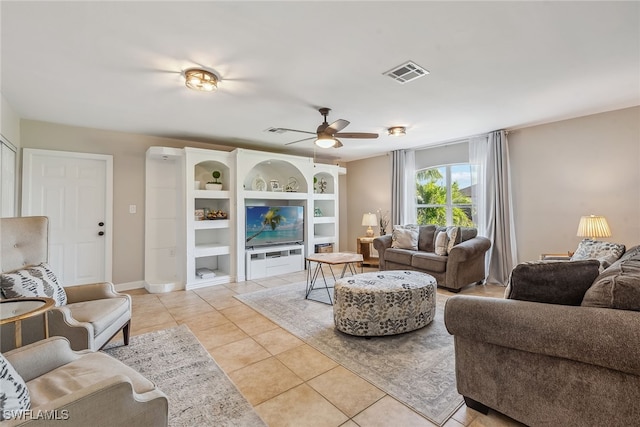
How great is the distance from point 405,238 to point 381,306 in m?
2.53

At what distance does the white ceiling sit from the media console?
2.37 meters

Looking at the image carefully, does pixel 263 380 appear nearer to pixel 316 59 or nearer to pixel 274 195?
pixel 316 59

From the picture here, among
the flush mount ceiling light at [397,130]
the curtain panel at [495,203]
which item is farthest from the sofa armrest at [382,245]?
the flush mount ceiling light at [397,130]

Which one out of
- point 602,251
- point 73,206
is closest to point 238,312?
point 73,206

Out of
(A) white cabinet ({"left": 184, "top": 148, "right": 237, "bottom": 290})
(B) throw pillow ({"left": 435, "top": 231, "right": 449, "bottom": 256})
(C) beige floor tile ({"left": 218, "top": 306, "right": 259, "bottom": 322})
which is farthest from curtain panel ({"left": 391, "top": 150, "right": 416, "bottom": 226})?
(C) beige floor tile ({"left": 218, "top": 306, "right": 259, "bottom": 322})

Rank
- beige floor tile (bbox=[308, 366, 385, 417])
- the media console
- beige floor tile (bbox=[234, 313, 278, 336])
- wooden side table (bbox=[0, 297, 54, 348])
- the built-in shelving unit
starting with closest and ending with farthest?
1. wooden side table (bbox=[0, 297, 54, 348])
2. beige floor tile (bbox=[308, 366, 385, 417])
3. beige floor tile (bbox=[234, 313, 278, 336])
4. the built-in shelving unit
5. the media console

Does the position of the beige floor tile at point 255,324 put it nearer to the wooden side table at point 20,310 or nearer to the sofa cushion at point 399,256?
the wooden side table at point 20,310

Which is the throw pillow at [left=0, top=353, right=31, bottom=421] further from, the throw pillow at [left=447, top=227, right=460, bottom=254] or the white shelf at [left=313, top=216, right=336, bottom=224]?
the white shelf at [left=313, top=216, right=336, bottom=224]

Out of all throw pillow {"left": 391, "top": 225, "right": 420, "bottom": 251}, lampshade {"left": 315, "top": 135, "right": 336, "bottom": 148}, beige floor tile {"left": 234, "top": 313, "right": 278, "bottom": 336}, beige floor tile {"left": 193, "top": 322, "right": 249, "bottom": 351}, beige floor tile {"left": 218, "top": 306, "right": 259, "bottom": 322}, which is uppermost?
lampshade {"left": 315, "top": 135, "right": 336, "bottom": 148}

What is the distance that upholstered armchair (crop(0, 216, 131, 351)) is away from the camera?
1958mm

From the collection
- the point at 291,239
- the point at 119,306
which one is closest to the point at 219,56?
the point at 119,306

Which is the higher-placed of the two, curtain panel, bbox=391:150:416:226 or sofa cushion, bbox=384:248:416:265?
curtain panel, bbox=391:150:416:226

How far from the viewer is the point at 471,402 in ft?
5.57

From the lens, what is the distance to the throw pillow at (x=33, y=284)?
1953 mm
